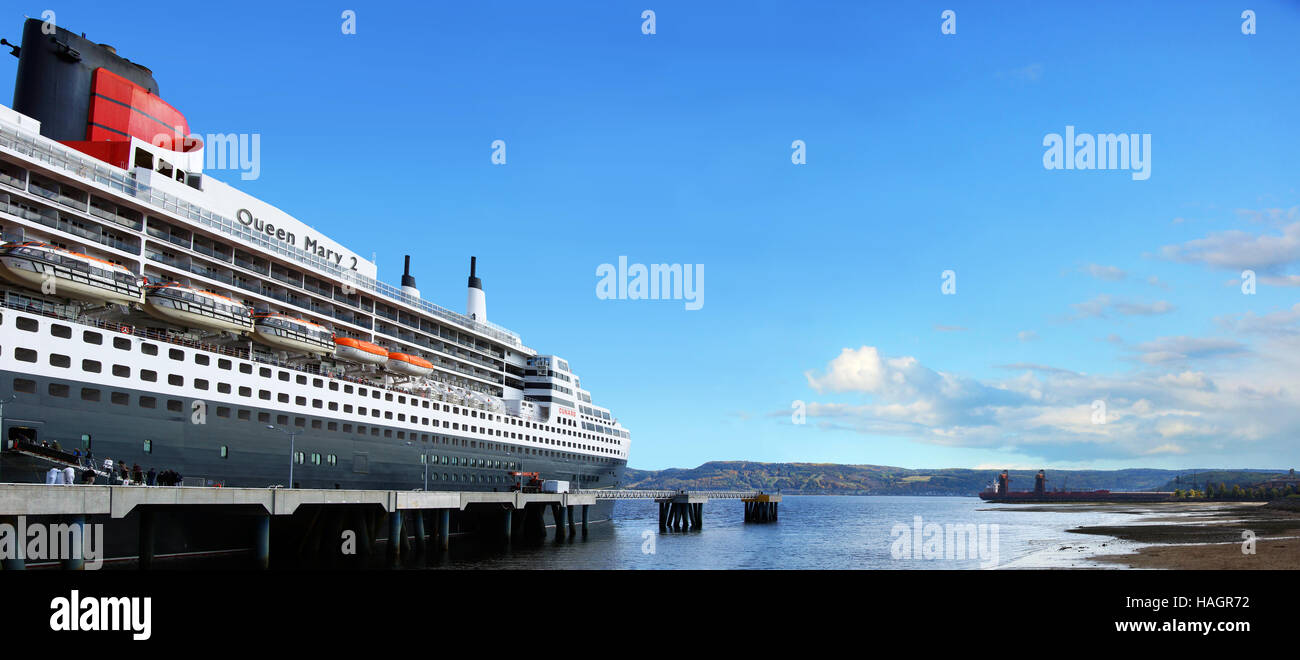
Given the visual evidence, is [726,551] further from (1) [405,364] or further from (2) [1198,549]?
(2) [1198,549]

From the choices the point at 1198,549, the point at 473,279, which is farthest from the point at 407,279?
the point at 1198,549

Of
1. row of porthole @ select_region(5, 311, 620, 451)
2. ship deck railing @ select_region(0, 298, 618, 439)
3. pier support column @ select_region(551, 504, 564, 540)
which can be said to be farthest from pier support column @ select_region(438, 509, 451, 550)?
pier support column @ select_region(551, 504, 564, 540)

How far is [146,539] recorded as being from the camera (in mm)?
31641

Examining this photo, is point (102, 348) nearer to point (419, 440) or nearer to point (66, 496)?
point (66, 496)

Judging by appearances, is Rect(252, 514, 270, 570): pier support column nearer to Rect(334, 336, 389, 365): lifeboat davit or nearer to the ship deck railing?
the ship deck railing

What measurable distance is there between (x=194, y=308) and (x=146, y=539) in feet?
34.1

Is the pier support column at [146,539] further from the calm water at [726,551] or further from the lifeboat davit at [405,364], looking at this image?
the lifeboat davit at [405,364]

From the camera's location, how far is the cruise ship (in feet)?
105

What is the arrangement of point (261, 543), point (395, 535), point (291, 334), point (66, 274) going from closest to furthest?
point (66, 274)
point (261, 543)
point (395, 535)
point (291, 334)

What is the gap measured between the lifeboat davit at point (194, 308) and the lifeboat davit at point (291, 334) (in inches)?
67.3

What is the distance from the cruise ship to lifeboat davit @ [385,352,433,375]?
10 cm
